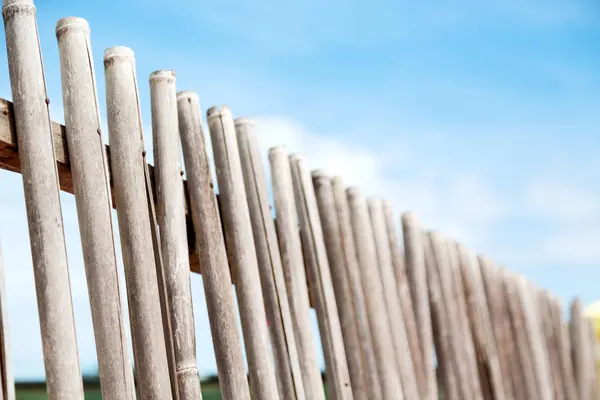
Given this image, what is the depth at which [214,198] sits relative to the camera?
2.20 metres

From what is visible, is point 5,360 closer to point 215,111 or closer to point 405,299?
point 215,111

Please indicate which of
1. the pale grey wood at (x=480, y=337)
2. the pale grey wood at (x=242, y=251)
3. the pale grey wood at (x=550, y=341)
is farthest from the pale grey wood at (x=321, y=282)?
the pale grey wood at (x=550, y=341)

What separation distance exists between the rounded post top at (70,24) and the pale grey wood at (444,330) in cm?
201

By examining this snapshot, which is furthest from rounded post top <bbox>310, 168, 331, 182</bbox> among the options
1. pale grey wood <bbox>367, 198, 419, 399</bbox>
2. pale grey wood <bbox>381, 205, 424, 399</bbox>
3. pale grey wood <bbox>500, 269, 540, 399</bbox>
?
pale grey wood <bbox>500, 269, 540, 399</bbox>

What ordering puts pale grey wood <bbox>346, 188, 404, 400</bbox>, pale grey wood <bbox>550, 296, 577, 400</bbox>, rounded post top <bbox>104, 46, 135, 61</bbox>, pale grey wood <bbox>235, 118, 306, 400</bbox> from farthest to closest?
pale grey wood <bbox>550, 296, 577, 400</bbox>, pale grey wood <bbox>346, 188, 404, 400</bbox>, pale grey wood <bbox>235, 118, 306, 400</bbox>, rounded post top <bbox>104, 46, 135, 61</bbox>

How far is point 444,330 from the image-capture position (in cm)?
344

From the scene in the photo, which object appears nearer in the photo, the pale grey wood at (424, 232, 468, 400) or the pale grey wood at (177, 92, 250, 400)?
the pale grey wood at (177, 92, 250, 400)

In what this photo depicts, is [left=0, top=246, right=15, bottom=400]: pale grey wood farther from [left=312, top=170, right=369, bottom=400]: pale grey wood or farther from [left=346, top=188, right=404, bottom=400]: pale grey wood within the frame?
[left=346, top=188, right=404, bottom=400]: pale grey wood

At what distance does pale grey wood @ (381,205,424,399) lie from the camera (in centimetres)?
311

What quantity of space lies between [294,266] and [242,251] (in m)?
0.28

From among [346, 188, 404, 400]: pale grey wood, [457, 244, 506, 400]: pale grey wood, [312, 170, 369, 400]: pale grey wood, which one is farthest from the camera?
[457, 244, 506, 400]: pale grey wood

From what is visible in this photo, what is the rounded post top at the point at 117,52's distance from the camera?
196cm

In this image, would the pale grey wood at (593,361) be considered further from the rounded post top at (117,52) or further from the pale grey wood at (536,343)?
the rounded post top at (117,52)

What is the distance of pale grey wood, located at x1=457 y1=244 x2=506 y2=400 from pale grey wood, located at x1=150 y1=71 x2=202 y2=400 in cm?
212
